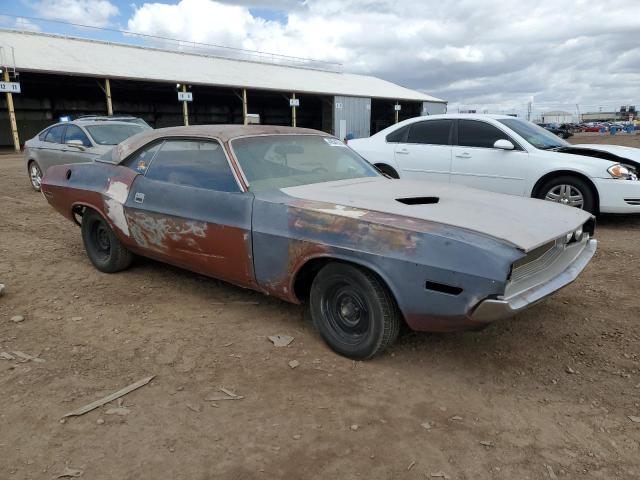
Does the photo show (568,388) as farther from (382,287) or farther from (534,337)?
(382,287)

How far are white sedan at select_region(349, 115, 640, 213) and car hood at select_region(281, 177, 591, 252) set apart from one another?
3094 mm

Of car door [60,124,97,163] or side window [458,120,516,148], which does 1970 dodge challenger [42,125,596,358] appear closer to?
side window [458,120,516,148]

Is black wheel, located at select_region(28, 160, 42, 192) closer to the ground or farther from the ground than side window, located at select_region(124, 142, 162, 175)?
closer to the ground

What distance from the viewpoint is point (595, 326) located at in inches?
140

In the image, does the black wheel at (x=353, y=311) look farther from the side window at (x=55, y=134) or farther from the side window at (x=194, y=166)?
the side window at (x=55, y=134)

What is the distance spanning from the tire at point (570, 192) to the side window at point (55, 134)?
8.46m

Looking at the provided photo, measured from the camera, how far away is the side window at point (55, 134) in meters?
9.36

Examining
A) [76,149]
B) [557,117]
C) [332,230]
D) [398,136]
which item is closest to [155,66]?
[76,149]

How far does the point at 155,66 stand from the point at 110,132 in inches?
765

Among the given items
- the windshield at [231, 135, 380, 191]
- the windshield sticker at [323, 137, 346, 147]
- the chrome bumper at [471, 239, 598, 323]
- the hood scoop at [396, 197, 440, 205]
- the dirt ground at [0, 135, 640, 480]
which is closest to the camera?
the dirt ground at [0, 135, 640, 480]

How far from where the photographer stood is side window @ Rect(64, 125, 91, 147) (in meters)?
8.70

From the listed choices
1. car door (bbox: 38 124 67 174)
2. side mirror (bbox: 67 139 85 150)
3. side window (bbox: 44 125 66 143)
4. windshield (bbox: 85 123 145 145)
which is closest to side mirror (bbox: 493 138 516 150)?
windshield (bbox: 85 123 145 145)

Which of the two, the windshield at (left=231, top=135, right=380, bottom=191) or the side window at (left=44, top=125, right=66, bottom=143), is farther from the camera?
the side window at (left=44, top=125, right=66, bottom=143)

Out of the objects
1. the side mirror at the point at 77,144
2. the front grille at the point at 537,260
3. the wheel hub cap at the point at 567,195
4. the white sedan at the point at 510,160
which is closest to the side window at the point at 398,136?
the white sedan at the point at 510,160
